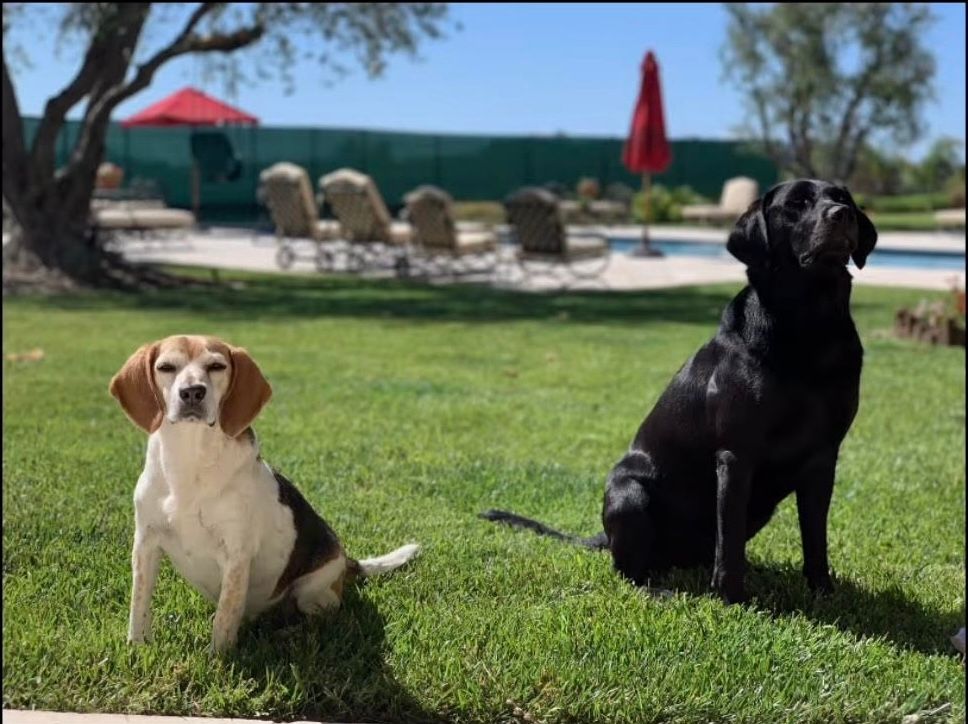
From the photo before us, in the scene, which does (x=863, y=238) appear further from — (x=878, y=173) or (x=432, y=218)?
(x=878, y=173)

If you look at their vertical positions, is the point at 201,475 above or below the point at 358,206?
below

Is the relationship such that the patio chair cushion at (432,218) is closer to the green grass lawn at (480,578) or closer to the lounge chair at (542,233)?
the lounge chair at (542,233)

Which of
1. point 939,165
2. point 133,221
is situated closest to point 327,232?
point 133,221

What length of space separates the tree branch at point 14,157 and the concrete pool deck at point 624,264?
4119mm

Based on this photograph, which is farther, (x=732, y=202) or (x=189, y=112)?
(x=732, y=202)

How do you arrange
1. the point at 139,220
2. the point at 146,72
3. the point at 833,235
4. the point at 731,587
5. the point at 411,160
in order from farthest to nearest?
the point at 411,160 → the point at 139,220 → the point at 146,72 → the point at 731,587 → the point at 833,235

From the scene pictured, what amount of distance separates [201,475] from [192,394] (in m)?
0.24

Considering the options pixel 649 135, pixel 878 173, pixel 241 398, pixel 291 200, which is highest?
pixel 878 173

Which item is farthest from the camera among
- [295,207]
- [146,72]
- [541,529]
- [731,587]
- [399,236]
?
[295,207]

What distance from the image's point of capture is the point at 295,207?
1620cm

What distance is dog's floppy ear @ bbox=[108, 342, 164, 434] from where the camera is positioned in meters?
2.82

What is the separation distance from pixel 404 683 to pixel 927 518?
258 cm

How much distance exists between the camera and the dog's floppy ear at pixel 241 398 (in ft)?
9.27

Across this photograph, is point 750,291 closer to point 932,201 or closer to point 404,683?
point 404,683
